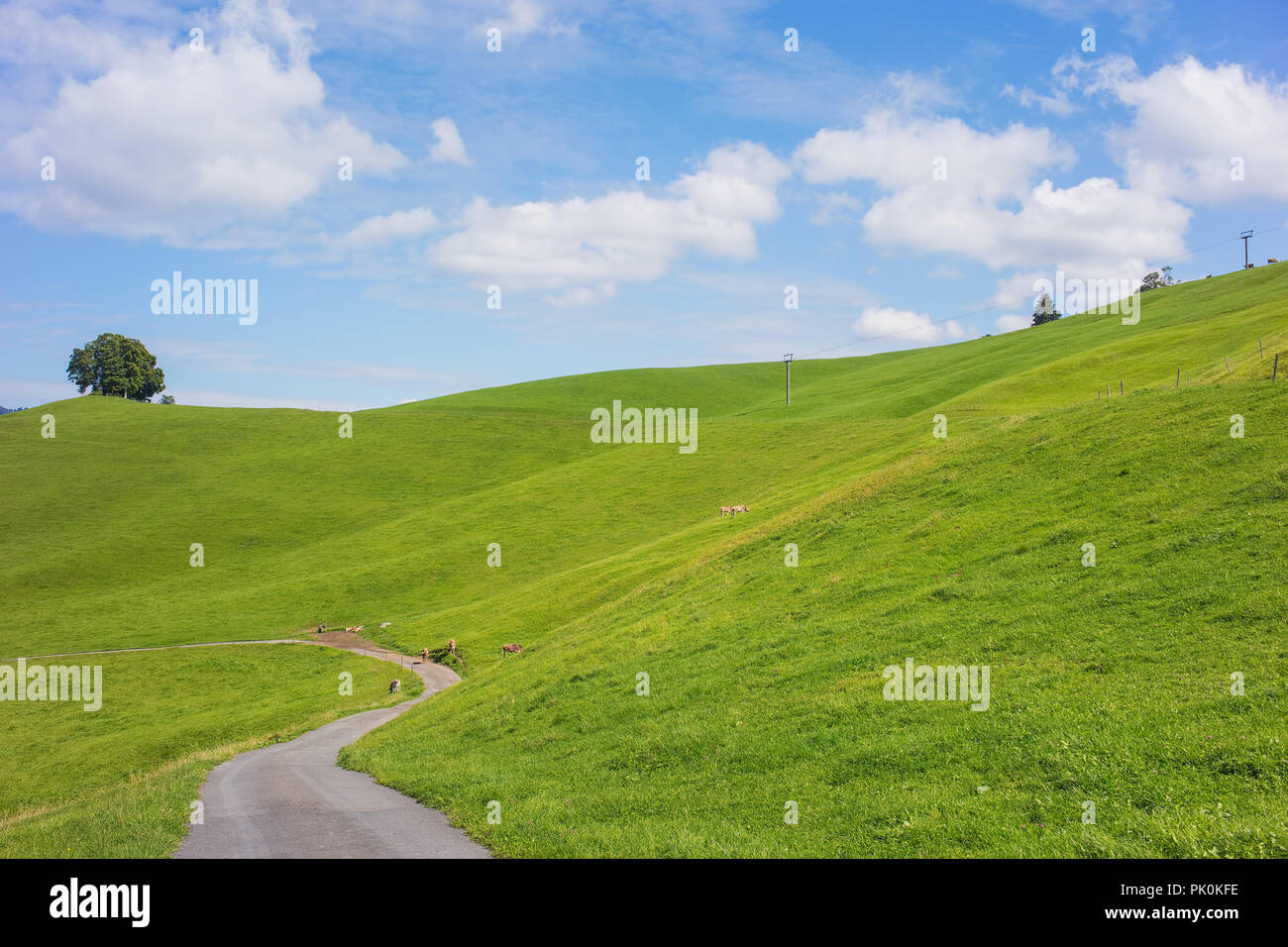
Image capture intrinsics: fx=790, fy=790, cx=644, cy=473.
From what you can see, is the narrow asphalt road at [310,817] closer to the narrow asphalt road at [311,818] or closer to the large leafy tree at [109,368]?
the narrow asphalt road at [311,818]

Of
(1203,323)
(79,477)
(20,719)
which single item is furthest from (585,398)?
(20,719)

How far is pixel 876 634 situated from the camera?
22.6m

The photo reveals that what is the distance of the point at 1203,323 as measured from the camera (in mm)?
91375

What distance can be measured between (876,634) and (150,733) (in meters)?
40.0

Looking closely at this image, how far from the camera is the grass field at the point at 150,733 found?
1795cm

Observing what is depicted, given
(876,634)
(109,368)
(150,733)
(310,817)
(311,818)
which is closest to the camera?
(311,818)

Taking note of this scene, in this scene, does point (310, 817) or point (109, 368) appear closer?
point (310, 817)
